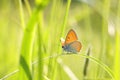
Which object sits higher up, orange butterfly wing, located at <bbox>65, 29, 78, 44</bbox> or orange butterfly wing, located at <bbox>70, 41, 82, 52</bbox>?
orange butterfly wing, located at <bbox>65, 29, 78, 44</bbox>

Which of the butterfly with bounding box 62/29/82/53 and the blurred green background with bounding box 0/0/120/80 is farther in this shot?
the blurred green background with bounding box 0/0/120/80

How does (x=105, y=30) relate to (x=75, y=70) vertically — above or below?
above

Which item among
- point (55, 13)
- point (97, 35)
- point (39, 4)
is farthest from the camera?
point (97, 35)

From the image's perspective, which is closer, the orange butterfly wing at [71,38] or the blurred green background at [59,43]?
the orange butterfly wing at [71,38]

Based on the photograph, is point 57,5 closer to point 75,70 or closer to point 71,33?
point 71,33

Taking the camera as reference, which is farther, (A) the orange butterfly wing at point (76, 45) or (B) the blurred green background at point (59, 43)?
(B) the blurred green background at point (59, 43)

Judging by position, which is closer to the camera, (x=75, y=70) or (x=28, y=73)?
(x=28, y=73)

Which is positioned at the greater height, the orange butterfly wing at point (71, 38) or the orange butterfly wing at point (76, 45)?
the orange butterfly wing at point (71, 38)

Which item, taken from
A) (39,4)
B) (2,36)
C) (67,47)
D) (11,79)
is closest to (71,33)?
(67,47)
